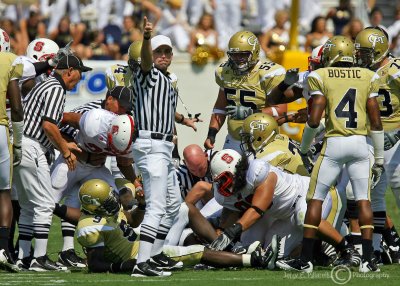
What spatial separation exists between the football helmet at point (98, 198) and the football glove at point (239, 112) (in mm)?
2081

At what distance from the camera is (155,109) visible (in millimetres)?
8945

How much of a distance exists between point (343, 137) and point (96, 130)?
2.12 m

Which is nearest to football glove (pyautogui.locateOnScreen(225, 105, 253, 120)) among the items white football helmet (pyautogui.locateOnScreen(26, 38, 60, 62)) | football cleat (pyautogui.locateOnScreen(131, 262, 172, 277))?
white football helmet (pyautogui.locateOnScreen(26, 38, 60, 62))

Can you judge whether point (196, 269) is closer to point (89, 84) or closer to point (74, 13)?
point (89, 84)

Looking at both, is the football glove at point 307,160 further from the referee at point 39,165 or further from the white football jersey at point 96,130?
the referee at point 39,165

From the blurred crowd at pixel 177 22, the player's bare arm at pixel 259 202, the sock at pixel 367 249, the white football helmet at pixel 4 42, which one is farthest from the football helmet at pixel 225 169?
the blurred crowd at pixel 177 22

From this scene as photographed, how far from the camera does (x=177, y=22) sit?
1992 cm

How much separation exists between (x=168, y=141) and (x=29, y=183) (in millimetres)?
1375

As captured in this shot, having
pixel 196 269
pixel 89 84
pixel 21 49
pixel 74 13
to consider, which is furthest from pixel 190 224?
pixel 74 13

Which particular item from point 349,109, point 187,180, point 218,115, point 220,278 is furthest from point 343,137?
point 218,115

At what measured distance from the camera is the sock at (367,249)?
29.5 ft

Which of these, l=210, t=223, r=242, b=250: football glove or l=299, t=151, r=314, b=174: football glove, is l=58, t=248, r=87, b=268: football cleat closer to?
l=210, t=223, r=242, b=250: football glove

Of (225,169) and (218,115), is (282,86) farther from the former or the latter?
(225,169)

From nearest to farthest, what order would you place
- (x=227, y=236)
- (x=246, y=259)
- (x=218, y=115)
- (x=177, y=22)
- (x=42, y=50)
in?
(x=227, y=236), (x=246, y=259), (x=42, y=50), (x=218, y=115), (x=177, y=22)
